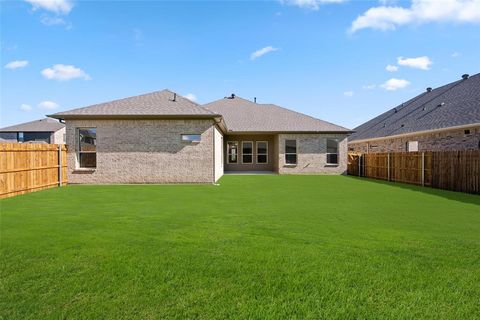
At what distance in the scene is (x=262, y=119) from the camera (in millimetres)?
25172

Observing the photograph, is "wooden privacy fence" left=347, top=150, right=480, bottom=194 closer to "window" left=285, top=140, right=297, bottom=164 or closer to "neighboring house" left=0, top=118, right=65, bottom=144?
"window" left=285, top=140, right=297, bottom=164

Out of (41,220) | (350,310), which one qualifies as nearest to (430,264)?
(350,310)

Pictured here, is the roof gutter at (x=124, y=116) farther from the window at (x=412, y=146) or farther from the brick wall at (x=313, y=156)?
the window at (x=412, y=146)

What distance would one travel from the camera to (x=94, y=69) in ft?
48.1

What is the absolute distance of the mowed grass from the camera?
2939 millimetres

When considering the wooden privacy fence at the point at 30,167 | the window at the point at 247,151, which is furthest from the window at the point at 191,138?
the window at the point at 247,151

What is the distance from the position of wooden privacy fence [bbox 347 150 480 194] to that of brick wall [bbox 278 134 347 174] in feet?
7.94

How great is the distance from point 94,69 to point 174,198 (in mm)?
8807

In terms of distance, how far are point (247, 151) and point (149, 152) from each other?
10.9 m

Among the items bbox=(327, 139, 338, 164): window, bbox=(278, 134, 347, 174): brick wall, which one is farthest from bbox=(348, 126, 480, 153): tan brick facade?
bbox=(327, 139, 338, 164): window

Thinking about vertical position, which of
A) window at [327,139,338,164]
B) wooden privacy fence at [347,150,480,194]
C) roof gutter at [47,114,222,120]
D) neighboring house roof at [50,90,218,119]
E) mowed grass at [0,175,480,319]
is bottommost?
mowed grass at [0,175,480,319]

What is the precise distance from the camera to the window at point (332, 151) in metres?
22.3

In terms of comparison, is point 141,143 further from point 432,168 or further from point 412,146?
point 412,146

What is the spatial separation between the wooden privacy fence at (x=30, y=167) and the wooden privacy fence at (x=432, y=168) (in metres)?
17.6
